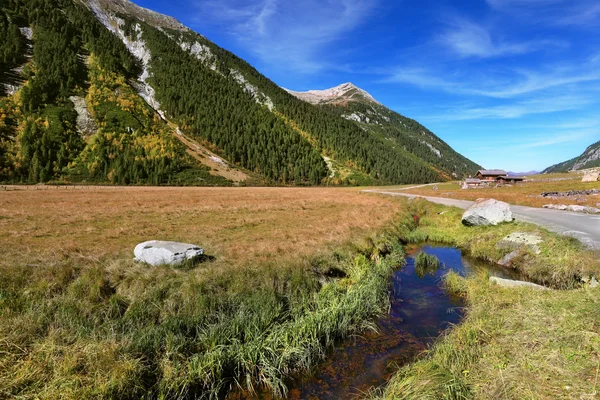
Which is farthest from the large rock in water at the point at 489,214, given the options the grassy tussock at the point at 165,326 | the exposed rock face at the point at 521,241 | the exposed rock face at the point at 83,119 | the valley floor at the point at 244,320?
the exposed rock face at the point at 83,119

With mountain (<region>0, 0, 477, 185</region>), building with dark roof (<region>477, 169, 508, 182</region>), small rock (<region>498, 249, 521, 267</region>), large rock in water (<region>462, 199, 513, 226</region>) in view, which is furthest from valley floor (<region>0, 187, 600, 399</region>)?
building with dark roof (<region>477, 169, 508, 182</region>)

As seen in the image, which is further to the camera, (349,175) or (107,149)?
(349,175)

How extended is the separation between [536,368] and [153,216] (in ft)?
94.2

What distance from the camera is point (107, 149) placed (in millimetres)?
110438

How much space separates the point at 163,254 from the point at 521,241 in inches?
844

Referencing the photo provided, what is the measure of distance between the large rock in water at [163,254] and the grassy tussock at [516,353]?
388 inches

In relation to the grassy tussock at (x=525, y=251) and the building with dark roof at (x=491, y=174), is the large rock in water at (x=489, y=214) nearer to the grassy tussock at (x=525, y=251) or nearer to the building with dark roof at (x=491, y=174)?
the grassy tussock at (x=525, y=251)

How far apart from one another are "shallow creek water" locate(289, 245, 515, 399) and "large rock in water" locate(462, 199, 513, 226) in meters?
8.85

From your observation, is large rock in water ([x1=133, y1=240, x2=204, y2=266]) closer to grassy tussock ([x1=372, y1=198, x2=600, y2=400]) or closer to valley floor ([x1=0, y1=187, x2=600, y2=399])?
valley floor ([x1=0, y1=187, x2=600, y2=399])

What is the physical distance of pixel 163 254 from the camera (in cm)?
1309

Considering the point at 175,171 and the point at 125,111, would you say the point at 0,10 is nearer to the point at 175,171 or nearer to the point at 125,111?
the point at 125,111

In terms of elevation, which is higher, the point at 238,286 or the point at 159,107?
the point at 159,107

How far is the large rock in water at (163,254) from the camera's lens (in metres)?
12.9

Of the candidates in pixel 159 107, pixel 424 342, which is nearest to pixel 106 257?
pixel 424 342
